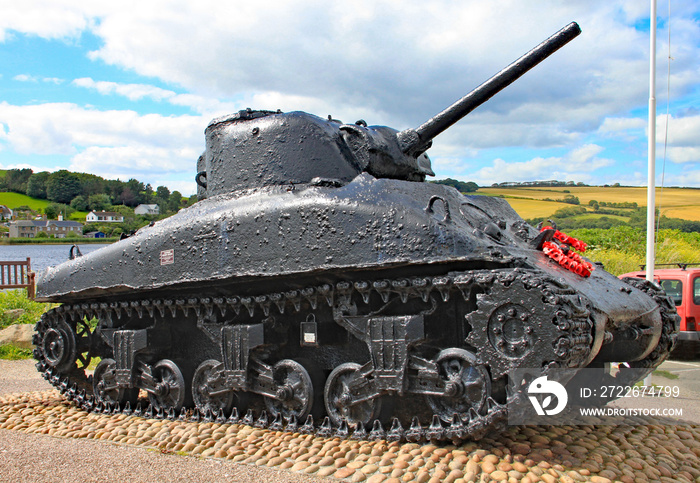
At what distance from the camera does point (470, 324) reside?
5918 millimetres

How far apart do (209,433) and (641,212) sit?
34.4 m

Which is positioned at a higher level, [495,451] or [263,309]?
[263,309]

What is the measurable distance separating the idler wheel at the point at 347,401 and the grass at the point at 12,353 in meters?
10.9

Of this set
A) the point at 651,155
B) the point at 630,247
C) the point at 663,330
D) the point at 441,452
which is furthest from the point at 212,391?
the point at 630,247

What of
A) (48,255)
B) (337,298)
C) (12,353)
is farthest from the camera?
(48,255)

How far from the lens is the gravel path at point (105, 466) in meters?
5.49

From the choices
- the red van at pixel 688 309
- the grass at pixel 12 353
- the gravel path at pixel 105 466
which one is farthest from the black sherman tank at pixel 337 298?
the grass at pixel 12 353

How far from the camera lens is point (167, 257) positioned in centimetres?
766

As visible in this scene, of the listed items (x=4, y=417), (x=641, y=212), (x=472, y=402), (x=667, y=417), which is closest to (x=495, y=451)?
(x=472, y=402)

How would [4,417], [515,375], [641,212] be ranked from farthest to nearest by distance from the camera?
[641,212] → [4,417] → [515,375]

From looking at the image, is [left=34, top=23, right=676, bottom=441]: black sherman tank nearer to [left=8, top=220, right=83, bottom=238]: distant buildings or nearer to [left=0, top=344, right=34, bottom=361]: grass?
[left=0, top=344, right=34, bottom=361]: grass

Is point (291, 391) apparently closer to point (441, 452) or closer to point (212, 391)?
point (212, 391)

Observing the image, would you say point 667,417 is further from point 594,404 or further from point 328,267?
point 328,267

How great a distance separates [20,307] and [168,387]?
12800 millimetres
